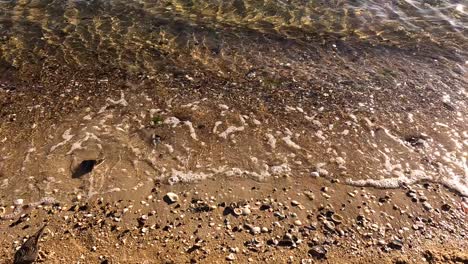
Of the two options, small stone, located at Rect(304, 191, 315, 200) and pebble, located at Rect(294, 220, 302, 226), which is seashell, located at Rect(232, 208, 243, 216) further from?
small stone, located at Rect(304, 191, 315, 200)

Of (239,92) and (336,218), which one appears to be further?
(239,92)

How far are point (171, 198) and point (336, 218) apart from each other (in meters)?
3.20

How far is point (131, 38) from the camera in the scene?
13.6 m

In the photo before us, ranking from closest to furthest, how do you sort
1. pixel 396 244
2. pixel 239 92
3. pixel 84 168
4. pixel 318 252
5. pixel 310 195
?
pixel 318 252, pixel 396 244, pixel 310 195, pixel 84 168, pixel 239 92

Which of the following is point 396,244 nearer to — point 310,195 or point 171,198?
point 310,195

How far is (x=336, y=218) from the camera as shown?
7.77 m

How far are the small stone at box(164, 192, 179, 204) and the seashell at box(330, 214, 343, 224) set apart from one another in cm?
303

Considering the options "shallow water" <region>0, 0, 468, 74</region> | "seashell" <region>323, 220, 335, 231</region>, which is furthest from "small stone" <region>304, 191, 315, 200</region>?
"shallow water" <region>0, 0, 468, 74</region>

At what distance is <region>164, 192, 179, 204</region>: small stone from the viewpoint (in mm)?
7934

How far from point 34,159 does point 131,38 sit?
616 cm

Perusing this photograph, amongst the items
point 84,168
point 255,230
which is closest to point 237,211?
point 255,230

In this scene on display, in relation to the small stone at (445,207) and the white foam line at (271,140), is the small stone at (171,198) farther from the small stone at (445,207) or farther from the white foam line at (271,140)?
the small stone at (445,207)

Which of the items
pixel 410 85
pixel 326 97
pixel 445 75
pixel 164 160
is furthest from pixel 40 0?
pixel 445 75

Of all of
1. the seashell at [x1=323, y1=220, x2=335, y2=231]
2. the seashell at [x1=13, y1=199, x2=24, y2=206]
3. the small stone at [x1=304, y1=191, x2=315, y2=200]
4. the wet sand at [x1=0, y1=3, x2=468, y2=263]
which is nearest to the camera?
the wet sand at [x1=0, y1=3, x2=468, y2=263]
